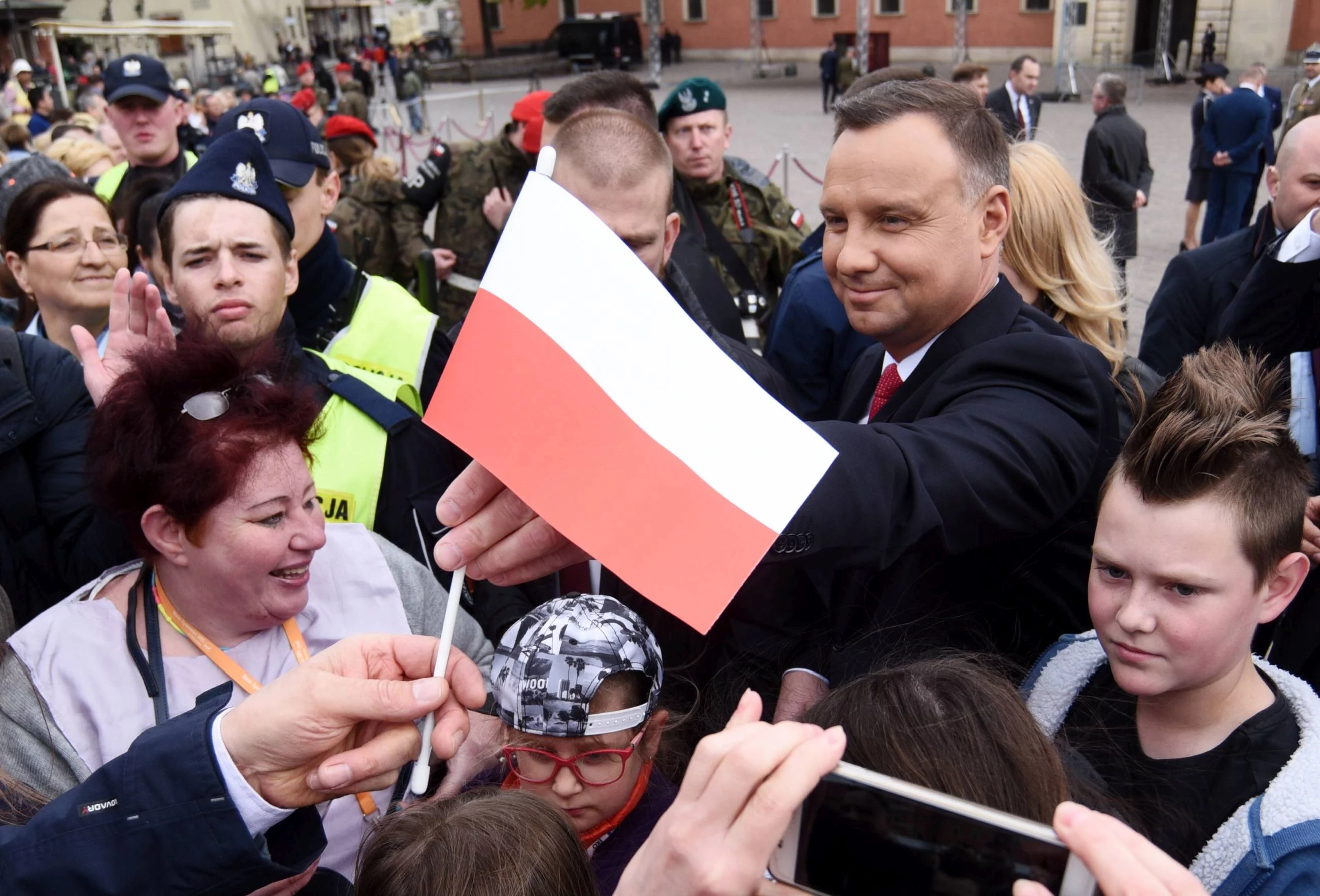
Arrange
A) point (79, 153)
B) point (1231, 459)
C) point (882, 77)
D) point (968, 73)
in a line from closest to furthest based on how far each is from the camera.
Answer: point (1231, 459)
point (882, 77)
point (79, 153)
point (968, 73)

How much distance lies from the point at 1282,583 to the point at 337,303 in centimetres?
275

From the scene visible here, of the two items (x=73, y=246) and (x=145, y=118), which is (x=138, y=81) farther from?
(x=73, y=246)

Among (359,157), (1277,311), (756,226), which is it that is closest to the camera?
(1277,311)

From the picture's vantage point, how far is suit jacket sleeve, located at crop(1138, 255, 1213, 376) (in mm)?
3789

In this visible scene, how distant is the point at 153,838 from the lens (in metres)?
Result: 1.51

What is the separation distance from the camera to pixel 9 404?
2621 mm

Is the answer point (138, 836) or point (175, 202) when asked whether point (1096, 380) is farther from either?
point (175, 202)

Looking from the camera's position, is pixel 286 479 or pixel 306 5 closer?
pixel 286 479

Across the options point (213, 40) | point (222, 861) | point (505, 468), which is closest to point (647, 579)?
point (505, 468)

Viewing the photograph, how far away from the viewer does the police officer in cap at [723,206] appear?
4891mm

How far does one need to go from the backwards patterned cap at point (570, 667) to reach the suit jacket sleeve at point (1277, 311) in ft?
6.20

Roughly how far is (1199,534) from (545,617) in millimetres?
1198

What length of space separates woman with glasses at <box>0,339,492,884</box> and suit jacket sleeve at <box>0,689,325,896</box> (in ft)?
1.68

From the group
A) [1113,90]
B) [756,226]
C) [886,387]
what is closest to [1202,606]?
[886,387]
